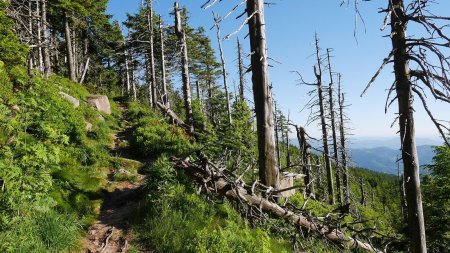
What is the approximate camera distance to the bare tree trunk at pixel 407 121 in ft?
20.4

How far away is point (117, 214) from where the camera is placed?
7.66 meters

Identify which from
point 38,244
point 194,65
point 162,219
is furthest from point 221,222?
point 194,65

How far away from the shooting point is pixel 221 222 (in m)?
6.67

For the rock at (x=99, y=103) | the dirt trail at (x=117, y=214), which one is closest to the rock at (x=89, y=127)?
the dirt trail at (x=117, y=214)

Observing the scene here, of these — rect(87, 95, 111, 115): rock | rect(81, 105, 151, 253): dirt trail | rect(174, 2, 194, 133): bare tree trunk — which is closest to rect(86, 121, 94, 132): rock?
rect(81, 105, 151, 253): dirt trail

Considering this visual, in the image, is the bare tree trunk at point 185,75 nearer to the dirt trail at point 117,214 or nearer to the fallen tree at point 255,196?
the dirt trail at point 117,214

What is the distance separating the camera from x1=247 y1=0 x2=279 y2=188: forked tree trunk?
791 cm

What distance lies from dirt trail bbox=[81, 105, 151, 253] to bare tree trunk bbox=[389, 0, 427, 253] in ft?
17.0

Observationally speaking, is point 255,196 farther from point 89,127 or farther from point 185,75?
point 185,75

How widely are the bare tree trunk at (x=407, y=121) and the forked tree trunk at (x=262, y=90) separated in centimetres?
281

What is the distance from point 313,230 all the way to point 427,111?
11.8 feet

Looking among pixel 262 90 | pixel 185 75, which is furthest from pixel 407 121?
pixel 185 75

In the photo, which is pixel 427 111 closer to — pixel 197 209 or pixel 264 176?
pixel 264 176

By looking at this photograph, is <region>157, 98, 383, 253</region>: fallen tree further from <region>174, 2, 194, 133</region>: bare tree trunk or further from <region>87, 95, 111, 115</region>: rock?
<region>87, 95, 111, 115</region>: rock
